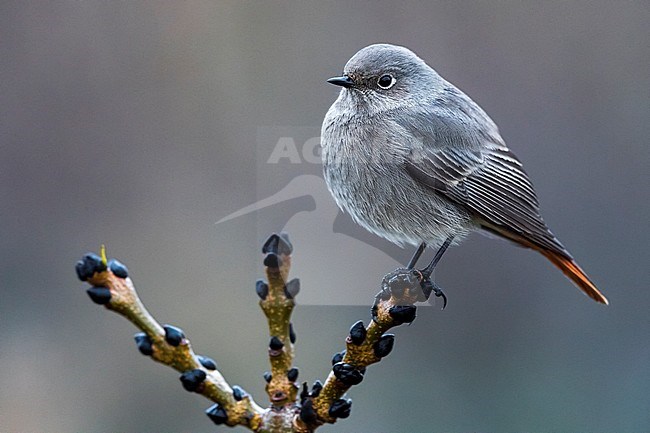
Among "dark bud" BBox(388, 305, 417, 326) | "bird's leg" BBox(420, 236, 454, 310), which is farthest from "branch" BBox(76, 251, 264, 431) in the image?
"bird's leg" BBox(420, 236, 454, 310)

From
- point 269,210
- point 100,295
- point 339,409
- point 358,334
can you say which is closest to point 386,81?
point 269,210

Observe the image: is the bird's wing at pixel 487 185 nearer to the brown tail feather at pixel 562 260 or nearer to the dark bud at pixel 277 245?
the brown tail feather at pixel 562 260

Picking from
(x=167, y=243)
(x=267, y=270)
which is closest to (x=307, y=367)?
(x=167, y=243)

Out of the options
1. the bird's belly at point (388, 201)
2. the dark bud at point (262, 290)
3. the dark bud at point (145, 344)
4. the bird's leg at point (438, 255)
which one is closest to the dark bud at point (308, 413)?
the dark bud at point (262, 290)

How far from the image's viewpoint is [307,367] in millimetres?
4762

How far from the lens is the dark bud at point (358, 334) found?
5.70 ft

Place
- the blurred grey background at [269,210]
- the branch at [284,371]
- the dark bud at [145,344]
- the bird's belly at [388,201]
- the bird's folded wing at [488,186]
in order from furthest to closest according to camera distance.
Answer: the blurred grey background at [269,210] → the bird's folded wing at [488,186] → the bird's belly at [388,201] → the branch at [284,371] → the dark bud at [145,344]

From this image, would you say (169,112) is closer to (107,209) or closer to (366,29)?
(107,209)

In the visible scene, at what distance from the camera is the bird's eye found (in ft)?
11.0

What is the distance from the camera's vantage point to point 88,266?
1.43 m

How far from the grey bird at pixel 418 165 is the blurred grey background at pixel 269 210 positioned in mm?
1013

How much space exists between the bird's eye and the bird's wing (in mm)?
285

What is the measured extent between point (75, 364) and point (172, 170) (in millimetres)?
1453

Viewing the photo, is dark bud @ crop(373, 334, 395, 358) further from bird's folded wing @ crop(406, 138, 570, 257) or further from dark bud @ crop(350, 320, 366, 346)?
bird's folded wing @ crop(406, 138, 570, 257)
